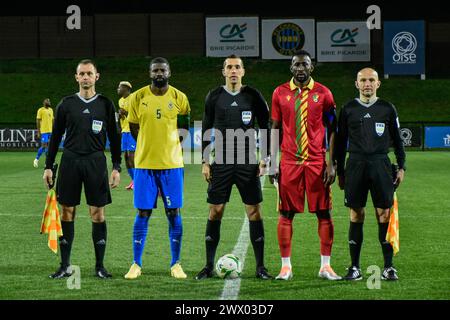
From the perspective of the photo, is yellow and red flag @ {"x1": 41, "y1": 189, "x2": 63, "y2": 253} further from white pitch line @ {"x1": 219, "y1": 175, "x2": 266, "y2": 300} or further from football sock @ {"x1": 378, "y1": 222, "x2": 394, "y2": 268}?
football sock @ {"x1": 378, "y1": 222, "x2": 394, "y2": 268}

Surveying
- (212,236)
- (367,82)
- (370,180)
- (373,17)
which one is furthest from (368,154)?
(373,17)

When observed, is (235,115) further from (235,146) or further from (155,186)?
(155,186)

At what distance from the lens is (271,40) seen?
4094 centimetres

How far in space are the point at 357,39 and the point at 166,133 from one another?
113 feet

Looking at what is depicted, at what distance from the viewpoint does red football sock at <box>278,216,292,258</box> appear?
7.07 meters

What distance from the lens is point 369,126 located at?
691 centimetres

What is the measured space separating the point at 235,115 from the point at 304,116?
623mm

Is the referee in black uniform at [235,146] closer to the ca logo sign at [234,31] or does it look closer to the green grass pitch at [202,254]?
the green grass pitch at [202,254]

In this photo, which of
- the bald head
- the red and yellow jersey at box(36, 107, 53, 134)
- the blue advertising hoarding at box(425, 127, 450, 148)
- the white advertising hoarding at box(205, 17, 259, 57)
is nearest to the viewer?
the bald head

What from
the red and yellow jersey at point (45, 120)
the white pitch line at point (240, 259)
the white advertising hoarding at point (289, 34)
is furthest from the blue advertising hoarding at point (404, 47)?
the white pitch line at point (240, 259)

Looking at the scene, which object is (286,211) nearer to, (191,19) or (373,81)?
(373,81)

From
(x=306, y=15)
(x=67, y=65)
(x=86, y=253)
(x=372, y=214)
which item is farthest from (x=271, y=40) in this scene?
(x=86, y=253)

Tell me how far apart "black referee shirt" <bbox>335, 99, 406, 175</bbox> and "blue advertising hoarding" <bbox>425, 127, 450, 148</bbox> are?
2514 centimetres

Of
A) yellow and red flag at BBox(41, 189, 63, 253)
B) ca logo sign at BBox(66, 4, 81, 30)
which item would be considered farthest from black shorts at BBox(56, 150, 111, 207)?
ca logo sign at BBox(66, 4, 81, 30)
